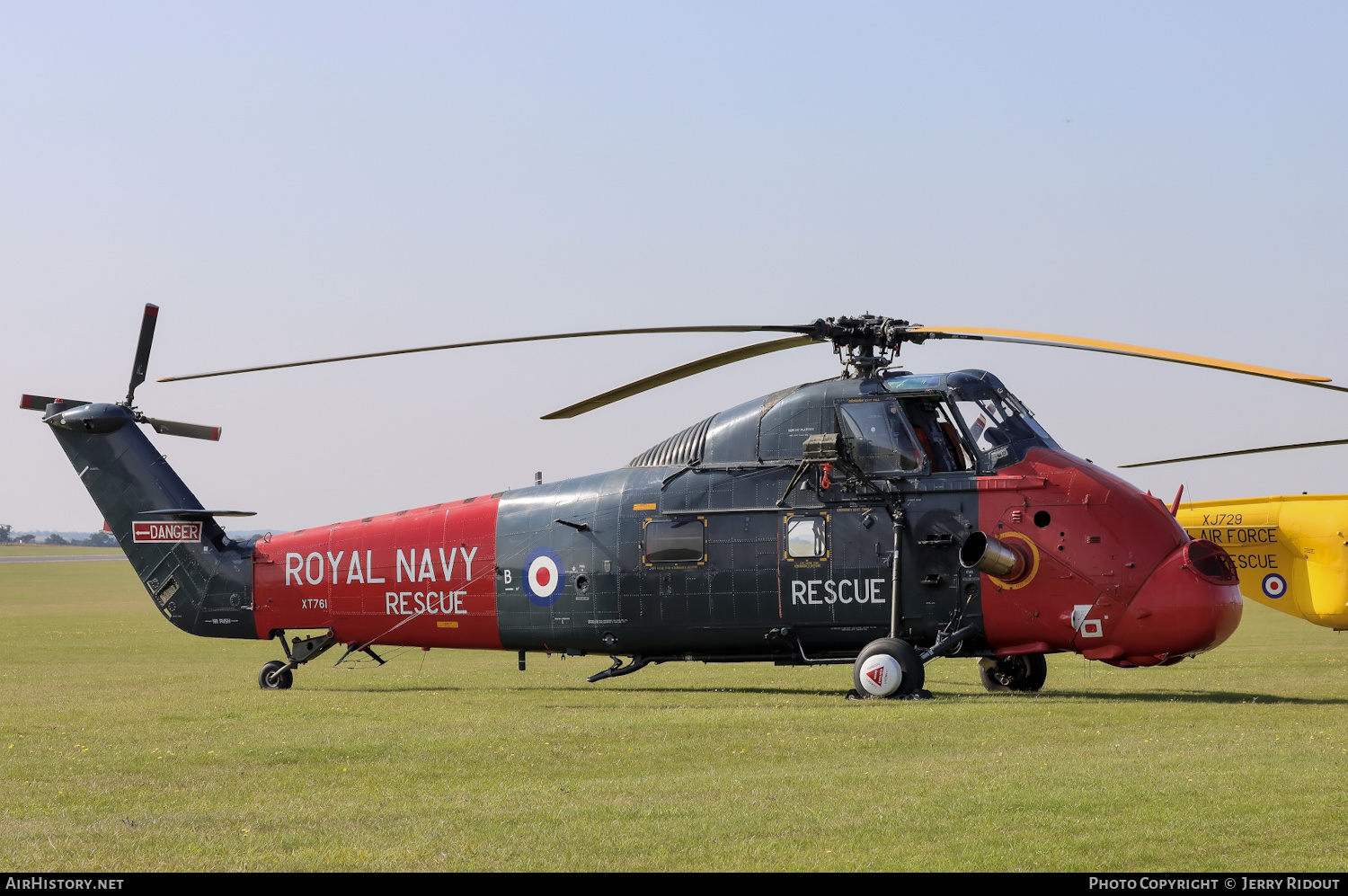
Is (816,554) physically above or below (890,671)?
above

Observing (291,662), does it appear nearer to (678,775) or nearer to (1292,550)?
(678,775)

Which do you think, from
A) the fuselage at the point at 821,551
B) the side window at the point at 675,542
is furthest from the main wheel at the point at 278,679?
the side window at the point at 675,542

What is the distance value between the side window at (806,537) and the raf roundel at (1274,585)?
997cm

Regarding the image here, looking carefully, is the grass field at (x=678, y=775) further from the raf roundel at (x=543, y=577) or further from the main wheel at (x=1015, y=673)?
the raf roundel at (x=543, y=577)

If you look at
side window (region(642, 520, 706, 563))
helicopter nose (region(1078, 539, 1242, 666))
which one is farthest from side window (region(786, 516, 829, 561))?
helicopter nose (region(1078, 539, 1242, 666))

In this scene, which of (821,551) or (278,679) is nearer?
(821,551)

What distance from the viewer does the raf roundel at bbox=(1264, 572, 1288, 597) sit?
23.9m

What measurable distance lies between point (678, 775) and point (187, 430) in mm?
15213

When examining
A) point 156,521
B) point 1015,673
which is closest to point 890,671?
point 1015,673

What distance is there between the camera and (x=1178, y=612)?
17344 mm

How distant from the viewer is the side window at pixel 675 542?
19.6m

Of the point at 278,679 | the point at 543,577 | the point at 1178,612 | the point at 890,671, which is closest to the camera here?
the point at 1178,612
